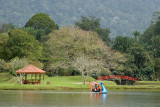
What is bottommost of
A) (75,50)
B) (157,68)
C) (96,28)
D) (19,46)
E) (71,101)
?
(71,101)

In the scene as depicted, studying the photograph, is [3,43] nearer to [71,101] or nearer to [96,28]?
[96,28]

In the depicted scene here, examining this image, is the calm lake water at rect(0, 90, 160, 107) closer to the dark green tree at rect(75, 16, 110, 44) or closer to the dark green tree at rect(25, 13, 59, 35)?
the dark green tree at rect(75, 16, 110, 44)

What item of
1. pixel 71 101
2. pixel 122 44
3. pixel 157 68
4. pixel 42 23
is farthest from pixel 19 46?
pixel 71 101

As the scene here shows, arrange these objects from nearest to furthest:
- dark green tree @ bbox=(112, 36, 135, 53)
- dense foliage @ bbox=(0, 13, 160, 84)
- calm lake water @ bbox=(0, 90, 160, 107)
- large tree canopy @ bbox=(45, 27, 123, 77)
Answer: calm lake water @ bbox=(0, 90, 160, 107)
dense foliage @ bbox=(0, 13, 160, 84)
large tree canopy @ bbox=(45, 27, 123, 77)
dark green tree @ bbox=(112, 36, 135, 53)

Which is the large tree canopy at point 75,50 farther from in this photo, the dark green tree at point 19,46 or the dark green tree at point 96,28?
the dark green tree at point 96,28

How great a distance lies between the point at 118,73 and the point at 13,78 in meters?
23.1

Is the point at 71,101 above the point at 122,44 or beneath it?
beneath

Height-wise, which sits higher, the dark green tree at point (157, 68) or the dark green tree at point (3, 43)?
the dark green tree at point (3, 43)

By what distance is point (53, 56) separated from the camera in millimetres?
66562

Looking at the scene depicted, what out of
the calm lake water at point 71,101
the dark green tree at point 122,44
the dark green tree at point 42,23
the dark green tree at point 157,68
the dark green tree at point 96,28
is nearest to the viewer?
the calm lake water at point 71,101

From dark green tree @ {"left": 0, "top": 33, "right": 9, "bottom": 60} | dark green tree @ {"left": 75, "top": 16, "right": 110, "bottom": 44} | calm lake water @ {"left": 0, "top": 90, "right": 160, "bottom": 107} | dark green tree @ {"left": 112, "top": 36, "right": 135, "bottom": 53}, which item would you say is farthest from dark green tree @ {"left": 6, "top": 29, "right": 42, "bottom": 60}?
calm lake water @ {"left": 0, "top": 90, "right": 160, "bottom": 107}

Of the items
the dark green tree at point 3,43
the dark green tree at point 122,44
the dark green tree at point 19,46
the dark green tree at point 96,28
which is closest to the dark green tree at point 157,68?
the dark green tree at point 122,44

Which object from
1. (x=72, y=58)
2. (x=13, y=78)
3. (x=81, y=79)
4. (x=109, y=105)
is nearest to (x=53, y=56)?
(x=72, y=58)

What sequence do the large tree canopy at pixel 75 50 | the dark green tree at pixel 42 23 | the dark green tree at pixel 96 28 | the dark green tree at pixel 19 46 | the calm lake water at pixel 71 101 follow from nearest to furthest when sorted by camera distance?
the calm lake water at pixel 71 101
the dark green tree at pixel 19 46
the large tree canopy at pixel 75 50
the dark green tree at pixel 96 28
the dark green tree at pixel 42 23
